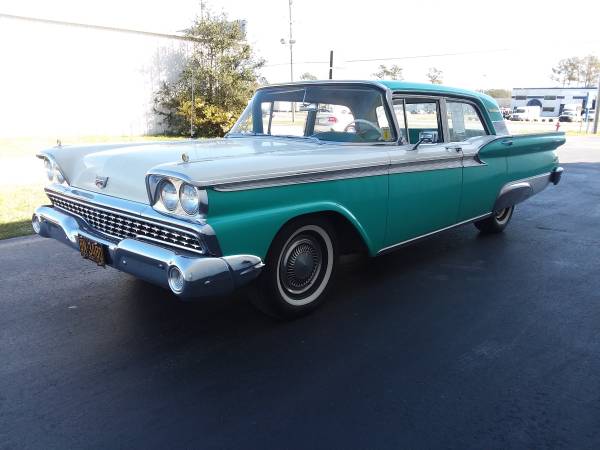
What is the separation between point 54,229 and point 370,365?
2359 millimetres

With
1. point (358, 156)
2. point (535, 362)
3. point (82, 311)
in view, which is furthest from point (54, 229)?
point (535, 362)

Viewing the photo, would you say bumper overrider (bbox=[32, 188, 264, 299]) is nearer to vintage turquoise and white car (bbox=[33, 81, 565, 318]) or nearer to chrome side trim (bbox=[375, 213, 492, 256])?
vintage turquoise and white car (bbox=[33, 81, 565, 318])

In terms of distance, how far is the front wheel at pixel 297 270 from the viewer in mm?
3158

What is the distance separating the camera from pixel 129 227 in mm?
3061

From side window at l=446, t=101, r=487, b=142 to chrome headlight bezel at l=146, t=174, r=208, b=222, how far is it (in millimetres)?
2684

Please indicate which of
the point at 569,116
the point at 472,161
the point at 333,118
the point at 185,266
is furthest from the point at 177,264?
the point at 569,116

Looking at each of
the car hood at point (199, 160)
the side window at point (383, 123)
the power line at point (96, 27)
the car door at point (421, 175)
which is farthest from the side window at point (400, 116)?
the power line at point (96, 27)

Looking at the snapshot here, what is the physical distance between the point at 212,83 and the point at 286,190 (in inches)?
568

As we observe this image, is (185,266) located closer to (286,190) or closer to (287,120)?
(286,190)

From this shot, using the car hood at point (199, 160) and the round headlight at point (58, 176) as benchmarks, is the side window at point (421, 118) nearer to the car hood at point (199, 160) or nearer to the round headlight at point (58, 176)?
the car hood at point (199, 160)

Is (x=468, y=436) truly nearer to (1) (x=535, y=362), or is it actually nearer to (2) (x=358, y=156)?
(1) (x=535, y=362)

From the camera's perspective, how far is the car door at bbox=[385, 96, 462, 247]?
3809mm

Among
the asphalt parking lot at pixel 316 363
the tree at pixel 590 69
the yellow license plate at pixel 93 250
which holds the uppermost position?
the tree at pixel 590 69

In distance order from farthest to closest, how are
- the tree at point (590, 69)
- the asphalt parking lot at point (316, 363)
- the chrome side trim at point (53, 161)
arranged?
1. the tree at point (590, 69)
2. the chrome side trim at point (53, 161)
3. the asphalt parking lot at point (316, 363)
